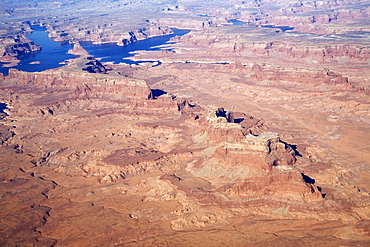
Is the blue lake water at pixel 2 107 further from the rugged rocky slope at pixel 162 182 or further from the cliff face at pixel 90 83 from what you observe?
the cliff face at pixel 90 83

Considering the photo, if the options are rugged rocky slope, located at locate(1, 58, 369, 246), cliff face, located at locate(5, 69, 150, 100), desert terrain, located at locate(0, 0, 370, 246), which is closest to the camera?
desert terrain, located at locate(0, 0, 370, 246)

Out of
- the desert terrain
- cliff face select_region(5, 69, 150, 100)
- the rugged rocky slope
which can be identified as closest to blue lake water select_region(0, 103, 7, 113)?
the desert terrain

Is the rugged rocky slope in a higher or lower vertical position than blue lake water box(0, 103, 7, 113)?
higher

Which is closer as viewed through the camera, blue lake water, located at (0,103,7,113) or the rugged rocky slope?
the rugged rocky slope

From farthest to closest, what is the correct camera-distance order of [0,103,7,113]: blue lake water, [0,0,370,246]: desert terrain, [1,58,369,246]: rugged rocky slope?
[0,103,7,113]: blue lake water
[1,58,369,246]: rugged rocky slope
[0,0,370,246]: desert terrain

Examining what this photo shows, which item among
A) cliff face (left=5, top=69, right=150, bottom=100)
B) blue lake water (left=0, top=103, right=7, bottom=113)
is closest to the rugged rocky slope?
blue lake water (left=0, top=103, right=7, bottom=113)

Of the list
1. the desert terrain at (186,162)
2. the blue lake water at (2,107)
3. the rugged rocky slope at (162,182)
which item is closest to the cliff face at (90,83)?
the desert terrain at (186,162)

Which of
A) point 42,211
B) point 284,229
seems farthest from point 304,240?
point 42,211

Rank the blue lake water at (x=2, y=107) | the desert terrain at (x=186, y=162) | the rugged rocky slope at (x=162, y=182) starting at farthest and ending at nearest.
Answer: the blue lake water at (x=2, y=107)
the rugged rocky slope at (x=162, y=182)
the desert terrain at (x=186, y=162)

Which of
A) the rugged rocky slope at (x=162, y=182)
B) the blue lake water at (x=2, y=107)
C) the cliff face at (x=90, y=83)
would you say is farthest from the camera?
the cliff face at (x=90, y=83)

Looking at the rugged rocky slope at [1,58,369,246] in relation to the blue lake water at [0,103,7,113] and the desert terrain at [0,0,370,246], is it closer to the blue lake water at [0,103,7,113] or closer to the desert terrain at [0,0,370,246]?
the desert terrain at [0,0,370,246]

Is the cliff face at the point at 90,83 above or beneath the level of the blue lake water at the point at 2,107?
above
